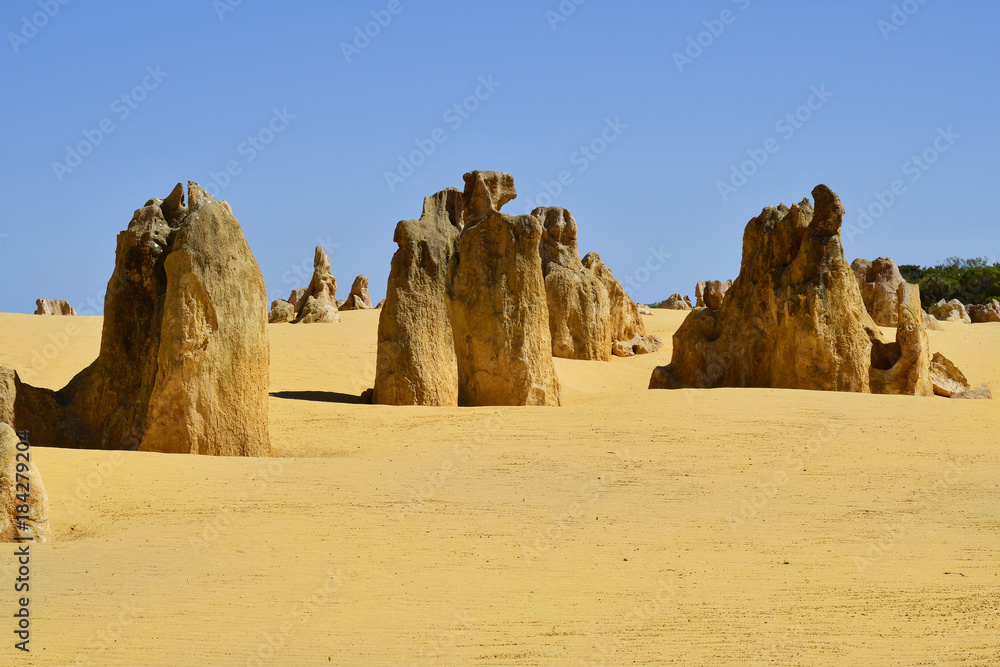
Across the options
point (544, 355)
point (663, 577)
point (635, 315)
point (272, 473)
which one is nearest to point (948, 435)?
point (544, 355)

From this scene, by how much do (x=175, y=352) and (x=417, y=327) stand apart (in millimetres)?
4803

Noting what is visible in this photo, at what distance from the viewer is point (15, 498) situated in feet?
22.9

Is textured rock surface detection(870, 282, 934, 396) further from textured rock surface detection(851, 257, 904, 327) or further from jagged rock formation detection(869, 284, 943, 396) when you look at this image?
textured rock surface detection(851, 257, 904, 327)

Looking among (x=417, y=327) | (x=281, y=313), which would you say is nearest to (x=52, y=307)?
(x=281, y=313)

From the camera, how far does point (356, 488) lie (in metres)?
8.75

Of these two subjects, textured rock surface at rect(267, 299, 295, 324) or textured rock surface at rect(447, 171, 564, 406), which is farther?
textured rock surface at rect(267, 299, 295, 324)

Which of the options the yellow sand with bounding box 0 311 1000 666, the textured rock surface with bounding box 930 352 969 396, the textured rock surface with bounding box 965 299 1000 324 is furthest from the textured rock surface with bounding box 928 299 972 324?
the yellow sand with bounding box 0 311 1000 666

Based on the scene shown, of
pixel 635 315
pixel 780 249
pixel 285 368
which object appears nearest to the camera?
pixel 780 249

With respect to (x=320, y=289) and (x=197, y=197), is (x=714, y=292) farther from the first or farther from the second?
(x=197, y=197)

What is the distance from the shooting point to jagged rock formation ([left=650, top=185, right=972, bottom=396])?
14383mm

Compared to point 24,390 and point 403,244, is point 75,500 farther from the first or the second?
point 403,244

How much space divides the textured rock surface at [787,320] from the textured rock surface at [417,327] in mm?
4037

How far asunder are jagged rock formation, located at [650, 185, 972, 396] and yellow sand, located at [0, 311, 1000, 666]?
78.0 inches

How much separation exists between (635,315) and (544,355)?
41.4ft
